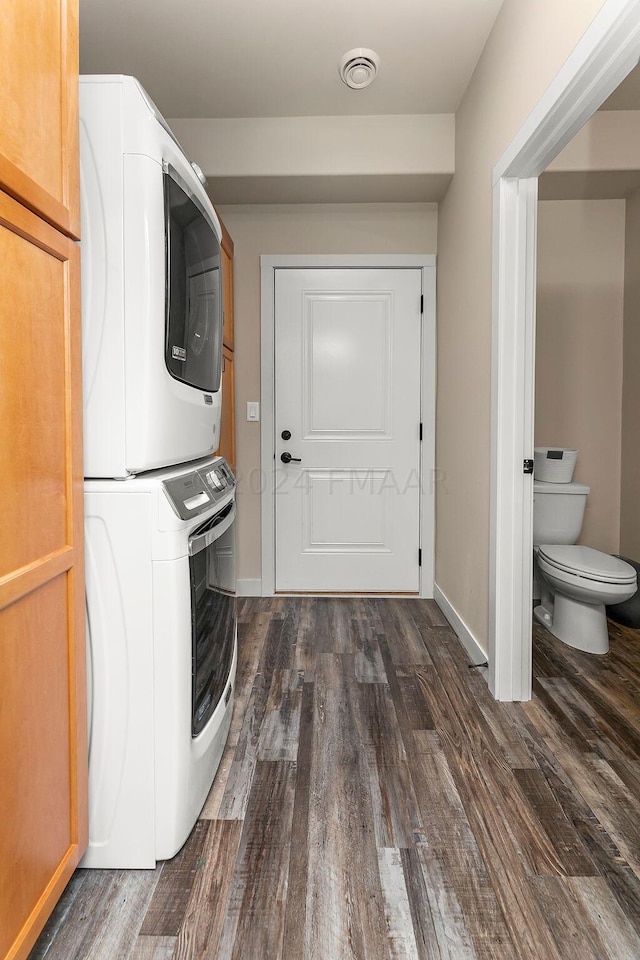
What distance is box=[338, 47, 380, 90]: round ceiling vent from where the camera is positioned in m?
2.37

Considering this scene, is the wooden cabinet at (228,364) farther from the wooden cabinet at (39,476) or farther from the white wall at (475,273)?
the wooden cabinet at (39,476)

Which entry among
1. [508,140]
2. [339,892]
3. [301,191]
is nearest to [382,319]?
[301,191]

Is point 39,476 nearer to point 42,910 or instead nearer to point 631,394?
point 42,910

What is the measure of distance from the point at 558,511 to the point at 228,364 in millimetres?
1986

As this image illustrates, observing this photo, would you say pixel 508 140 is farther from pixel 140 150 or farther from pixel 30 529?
pixel 30 529

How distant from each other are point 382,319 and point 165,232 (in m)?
2.28

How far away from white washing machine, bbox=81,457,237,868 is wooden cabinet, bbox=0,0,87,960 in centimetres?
6

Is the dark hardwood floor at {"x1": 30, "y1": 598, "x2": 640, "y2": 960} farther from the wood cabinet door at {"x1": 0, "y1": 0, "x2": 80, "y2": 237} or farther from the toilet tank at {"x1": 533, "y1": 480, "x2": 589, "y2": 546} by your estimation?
the wood cabinet door at {"x1": 0, "y1": 0, "x2": 80, "y2": 237}

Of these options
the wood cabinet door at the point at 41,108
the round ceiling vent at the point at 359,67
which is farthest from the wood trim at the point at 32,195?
the round ceiling vent at the point at 359,67

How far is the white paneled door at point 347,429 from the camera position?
346 cm

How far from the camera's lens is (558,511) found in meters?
3.13

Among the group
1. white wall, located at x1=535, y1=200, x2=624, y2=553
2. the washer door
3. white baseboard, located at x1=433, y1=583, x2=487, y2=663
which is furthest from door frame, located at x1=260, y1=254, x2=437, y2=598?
the washer door

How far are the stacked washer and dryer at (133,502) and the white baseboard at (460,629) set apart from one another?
1.48 meters

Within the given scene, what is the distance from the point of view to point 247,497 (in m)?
3.54
